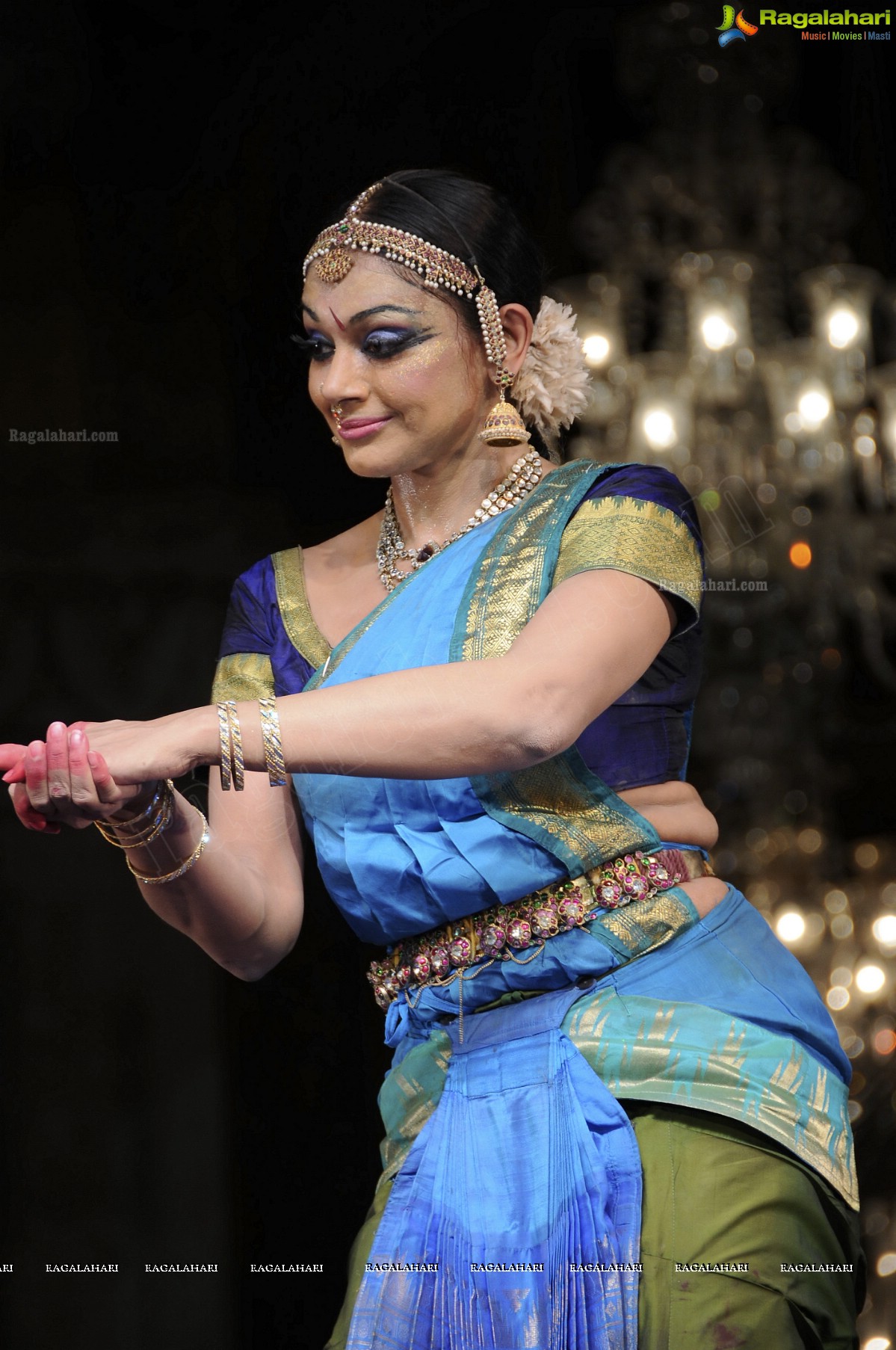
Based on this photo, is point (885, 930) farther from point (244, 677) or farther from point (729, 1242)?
point (244, 677)

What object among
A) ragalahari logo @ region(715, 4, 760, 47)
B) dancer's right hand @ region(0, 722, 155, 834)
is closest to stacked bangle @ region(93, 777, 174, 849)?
dancer's right hand @ region(0, 722, 155, 834)

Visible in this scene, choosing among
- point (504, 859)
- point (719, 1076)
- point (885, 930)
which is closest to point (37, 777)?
point (504, 859)

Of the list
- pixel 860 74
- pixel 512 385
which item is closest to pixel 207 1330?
pixel 512 385

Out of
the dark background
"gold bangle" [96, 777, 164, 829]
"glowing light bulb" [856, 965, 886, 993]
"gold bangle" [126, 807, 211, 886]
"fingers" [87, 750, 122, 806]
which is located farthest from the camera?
"glowing light bulb" [856, 965, 886, 993]

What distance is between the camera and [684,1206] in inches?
56.5

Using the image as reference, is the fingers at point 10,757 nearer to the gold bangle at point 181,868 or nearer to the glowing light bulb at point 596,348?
the gold bangle at point 181,868

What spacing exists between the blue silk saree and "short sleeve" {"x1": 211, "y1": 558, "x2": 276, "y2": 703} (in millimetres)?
137

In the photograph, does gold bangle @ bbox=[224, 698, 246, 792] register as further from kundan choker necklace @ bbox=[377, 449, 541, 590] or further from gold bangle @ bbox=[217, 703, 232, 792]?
kundan choker necklace @ bbox=[377, 449, 541, 590]

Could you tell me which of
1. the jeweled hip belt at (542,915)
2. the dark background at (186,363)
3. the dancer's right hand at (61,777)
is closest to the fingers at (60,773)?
the dancer's right hand at (61,777)

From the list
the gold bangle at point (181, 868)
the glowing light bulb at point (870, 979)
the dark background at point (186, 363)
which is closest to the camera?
the gold bangle at point (181, 868)

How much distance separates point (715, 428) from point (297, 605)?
0.59m

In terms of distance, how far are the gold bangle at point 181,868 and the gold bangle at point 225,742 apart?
0.78ft

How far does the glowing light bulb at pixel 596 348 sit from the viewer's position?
2.00 m

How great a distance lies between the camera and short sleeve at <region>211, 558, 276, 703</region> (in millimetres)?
1804
